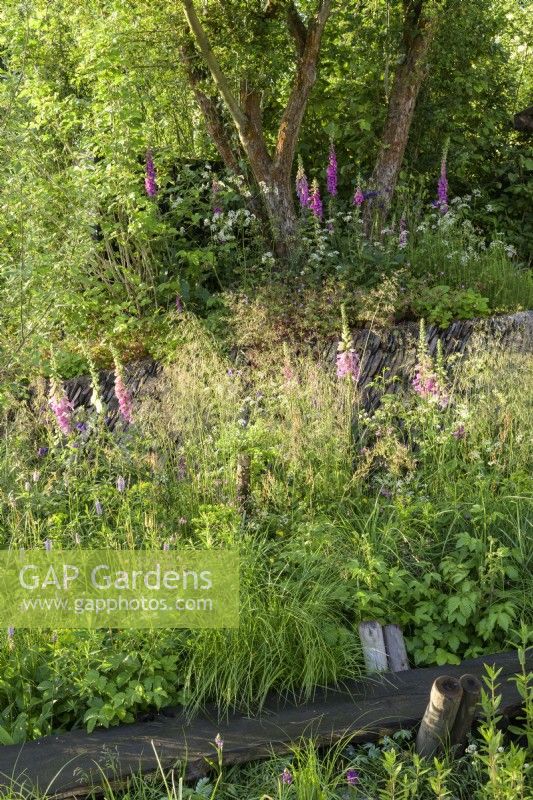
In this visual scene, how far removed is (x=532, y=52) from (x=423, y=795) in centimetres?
1215

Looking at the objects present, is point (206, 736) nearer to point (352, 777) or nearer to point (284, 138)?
point (352, 777)

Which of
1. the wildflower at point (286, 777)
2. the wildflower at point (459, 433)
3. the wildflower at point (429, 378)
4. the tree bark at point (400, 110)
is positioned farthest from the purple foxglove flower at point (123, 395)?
the tree bark at point (400, 110)

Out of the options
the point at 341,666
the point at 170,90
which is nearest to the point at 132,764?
the point at 341,666

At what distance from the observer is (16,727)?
3260 mm

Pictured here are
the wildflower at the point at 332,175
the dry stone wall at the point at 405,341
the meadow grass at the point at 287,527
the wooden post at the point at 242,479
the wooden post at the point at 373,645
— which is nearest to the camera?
the meadow grass at the point at 287,527

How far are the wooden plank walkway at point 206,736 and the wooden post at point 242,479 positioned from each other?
1155 mm

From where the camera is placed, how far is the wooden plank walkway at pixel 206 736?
298 centimetres

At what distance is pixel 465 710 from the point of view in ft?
9.78

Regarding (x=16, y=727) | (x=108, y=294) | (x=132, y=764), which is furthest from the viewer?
(x=108, y=294)

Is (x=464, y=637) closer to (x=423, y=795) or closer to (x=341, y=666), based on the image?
(x=341, y=666)

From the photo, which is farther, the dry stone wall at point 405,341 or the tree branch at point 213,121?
the tree branch at point 213,121

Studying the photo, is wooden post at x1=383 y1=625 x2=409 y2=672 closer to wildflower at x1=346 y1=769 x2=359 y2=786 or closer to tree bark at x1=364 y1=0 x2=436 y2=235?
wildflower at x1=346 y1=769 x2=359 y2=786

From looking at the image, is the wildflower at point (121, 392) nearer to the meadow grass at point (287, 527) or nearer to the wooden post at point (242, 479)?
the meadow grass at point (287, 527)

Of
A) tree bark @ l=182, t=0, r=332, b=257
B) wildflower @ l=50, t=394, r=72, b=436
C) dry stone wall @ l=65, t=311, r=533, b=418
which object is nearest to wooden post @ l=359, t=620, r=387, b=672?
wildflower @ l=50, t=394, r=72, b=436
